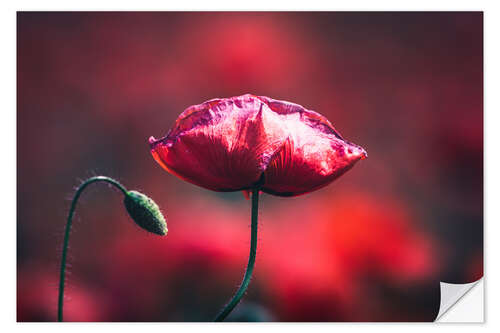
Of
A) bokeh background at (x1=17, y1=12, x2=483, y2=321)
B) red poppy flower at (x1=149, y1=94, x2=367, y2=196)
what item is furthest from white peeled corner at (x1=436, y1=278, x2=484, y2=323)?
red poppy flower at (x1=149, y1=94, x2=367, y2=196)

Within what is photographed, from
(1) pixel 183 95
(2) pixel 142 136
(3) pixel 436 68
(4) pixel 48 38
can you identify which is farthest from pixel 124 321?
(3) pixel 436 68

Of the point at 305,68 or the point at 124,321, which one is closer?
the point at 124,321

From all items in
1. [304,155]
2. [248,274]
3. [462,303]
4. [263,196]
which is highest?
[304,155]

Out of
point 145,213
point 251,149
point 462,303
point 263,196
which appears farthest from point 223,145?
point 462,303

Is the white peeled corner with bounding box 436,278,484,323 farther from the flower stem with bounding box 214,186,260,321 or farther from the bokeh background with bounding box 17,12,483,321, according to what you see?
the flower stem with bounding box 214,186,260,321

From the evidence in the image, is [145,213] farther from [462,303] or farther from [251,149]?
[462,303]

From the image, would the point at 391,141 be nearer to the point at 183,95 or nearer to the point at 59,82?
the point at 183,95

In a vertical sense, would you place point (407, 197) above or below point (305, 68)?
below
